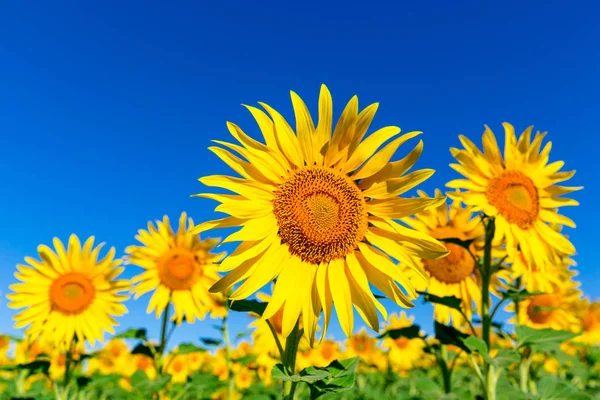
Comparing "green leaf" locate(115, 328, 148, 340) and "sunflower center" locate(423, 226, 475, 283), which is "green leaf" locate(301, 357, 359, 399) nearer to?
"sunflower center" locate(423, 226, 475, 283)

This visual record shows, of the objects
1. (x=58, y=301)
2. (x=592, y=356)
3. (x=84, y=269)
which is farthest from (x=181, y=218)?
(x=592, y=356)

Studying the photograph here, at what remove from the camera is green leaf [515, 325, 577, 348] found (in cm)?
453

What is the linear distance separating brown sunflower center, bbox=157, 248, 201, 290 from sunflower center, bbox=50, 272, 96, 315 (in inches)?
44.3

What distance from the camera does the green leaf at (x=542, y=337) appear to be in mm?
4531

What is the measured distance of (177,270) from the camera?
7465 mm

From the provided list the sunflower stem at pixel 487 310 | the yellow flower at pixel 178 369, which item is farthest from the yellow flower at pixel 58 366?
the sunflower stem at pixel 487 310

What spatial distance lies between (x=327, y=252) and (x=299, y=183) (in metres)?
0.50

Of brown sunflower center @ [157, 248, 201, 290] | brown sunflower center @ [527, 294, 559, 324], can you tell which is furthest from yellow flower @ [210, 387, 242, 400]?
brown sunflower center @ [527, 294, 559, 324]

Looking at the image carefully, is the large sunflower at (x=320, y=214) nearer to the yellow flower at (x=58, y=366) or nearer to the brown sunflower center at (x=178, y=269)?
the brown sunflower center at (x=178, y=269)

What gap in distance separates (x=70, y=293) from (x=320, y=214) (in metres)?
5.54

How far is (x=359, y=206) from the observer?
3428 mm

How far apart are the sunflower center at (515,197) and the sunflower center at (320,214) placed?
228cm

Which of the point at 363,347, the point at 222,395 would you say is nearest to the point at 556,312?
the point at 363,347

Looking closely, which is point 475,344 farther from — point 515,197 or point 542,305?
point 542,305
